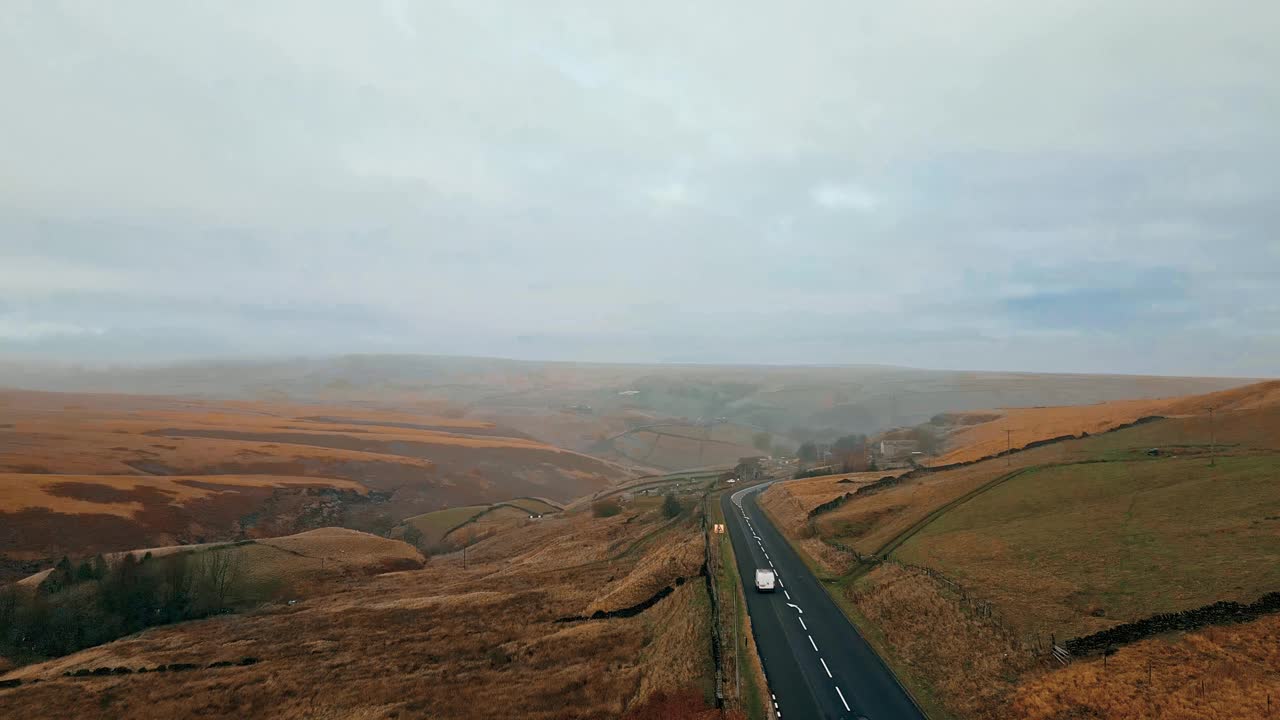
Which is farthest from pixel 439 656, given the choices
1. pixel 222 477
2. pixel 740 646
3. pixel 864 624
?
pixel 222 477

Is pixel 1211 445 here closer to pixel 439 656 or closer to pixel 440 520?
pixel 439 656

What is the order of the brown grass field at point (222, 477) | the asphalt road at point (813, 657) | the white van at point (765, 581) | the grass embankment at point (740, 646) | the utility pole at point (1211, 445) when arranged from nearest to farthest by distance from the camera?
the asphalt road at point (813, 657), the grass embankment at point (740, 646), the white van at point (765, 581), the utility pole at point (1211, 445), the brown grass field at point (222, 477)

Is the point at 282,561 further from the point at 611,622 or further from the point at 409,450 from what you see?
the point at 409,450

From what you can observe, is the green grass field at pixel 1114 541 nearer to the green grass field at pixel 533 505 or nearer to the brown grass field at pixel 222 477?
the green grass field at pixel 533 505

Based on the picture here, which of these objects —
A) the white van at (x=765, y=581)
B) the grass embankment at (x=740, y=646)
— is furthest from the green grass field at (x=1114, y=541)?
the grass embankment at (x=740, y=646)

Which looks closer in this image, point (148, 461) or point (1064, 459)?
point (1064, 459)

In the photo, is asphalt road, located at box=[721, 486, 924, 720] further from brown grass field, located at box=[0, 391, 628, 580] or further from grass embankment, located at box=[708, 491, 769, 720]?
brown grass field, located at box=[0, 391, 628, 580]

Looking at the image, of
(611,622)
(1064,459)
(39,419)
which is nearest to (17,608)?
(611,622)
